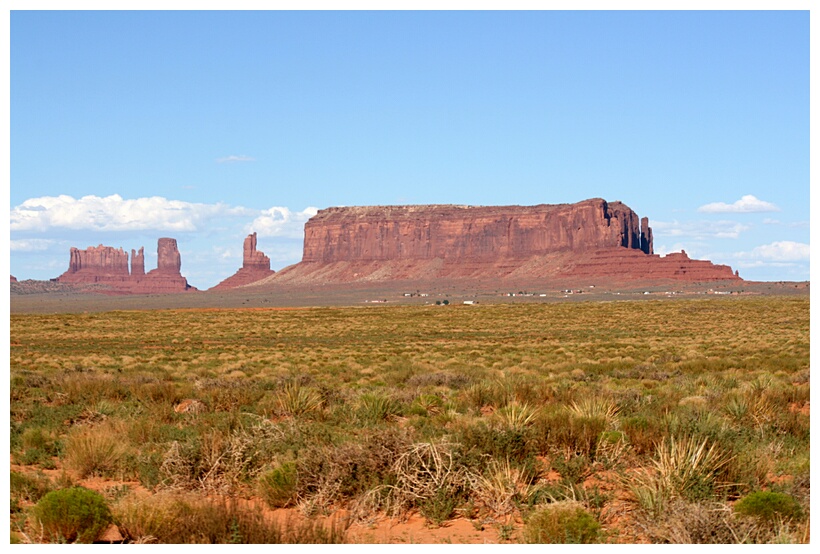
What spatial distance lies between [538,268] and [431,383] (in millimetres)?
170594

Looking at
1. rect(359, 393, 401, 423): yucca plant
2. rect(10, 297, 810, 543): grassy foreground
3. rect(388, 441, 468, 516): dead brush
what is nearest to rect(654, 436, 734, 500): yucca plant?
rect(10, 297, 810, 543): grassy foreground

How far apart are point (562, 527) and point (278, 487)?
2.84 meters

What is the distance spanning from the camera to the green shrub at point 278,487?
826cm

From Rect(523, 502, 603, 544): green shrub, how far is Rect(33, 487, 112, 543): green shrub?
331 cm

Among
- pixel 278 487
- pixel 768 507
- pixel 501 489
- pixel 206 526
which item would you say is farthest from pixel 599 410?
pixel 206 526

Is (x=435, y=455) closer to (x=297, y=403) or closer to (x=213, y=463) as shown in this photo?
(x=213, y=463)

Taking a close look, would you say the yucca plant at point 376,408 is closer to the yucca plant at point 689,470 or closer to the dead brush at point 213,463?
the dead brush at point 213,463

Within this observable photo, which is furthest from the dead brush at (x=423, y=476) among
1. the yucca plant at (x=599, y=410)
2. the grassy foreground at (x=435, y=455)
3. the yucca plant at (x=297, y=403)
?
the yucca plant at (x=297, y=403)

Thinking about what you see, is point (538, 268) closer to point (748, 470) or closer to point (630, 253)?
point (630, 253)

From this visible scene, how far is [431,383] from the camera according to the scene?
19000mm

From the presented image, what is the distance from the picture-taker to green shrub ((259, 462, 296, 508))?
8.26 m

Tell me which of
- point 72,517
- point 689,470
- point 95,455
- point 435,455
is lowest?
point 95,455

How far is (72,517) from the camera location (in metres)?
6.95
